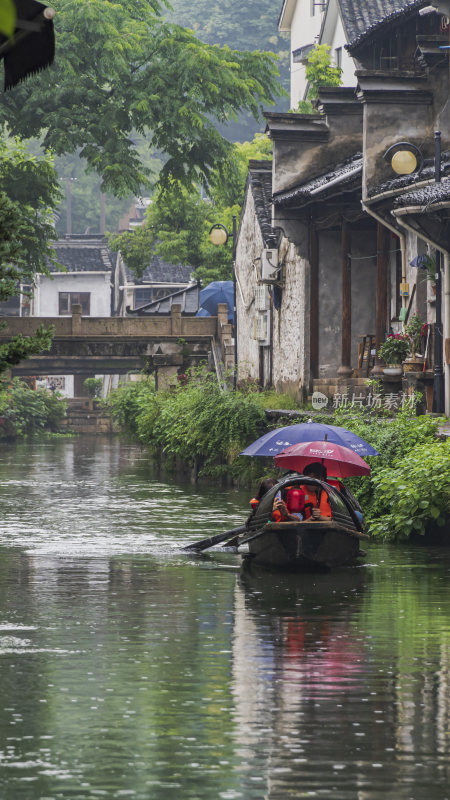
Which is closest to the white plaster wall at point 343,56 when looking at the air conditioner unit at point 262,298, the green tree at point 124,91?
the green tree at point 124,91

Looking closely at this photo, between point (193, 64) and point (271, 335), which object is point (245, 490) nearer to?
point (271, 335)

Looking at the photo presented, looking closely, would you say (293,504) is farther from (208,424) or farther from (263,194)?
(263,194)

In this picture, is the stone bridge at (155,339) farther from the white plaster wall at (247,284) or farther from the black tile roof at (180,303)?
the black tile roof at (180,303)

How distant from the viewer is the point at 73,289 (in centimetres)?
8388

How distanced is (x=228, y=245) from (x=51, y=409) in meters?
16.6

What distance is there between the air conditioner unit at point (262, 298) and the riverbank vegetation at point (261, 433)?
3.00 metres

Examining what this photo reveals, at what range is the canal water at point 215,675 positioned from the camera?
845cm

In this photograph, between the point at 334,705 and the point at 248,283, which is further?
the point at 248,283

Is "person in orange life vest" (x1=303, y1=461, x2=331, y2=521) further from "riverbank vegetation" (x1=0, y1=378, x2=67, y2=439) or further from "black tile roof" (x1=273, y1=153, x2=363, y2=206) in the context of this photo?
"riverbank vegetation" (x1=0, y1=378, x2=67, y2=439)

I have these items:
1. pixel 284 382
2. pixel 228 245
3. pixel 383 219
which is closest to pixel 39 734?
pixel 383 219

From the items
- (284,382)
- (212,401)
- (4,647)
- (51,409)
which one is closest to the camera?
(4,647)

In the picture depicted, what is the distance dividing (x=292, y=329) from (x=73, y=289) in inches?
1909

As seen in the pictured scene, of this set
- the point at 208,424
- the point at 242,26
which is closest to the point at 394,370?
the point at 208,424

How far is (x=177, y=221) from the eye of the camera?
62.4 meters
